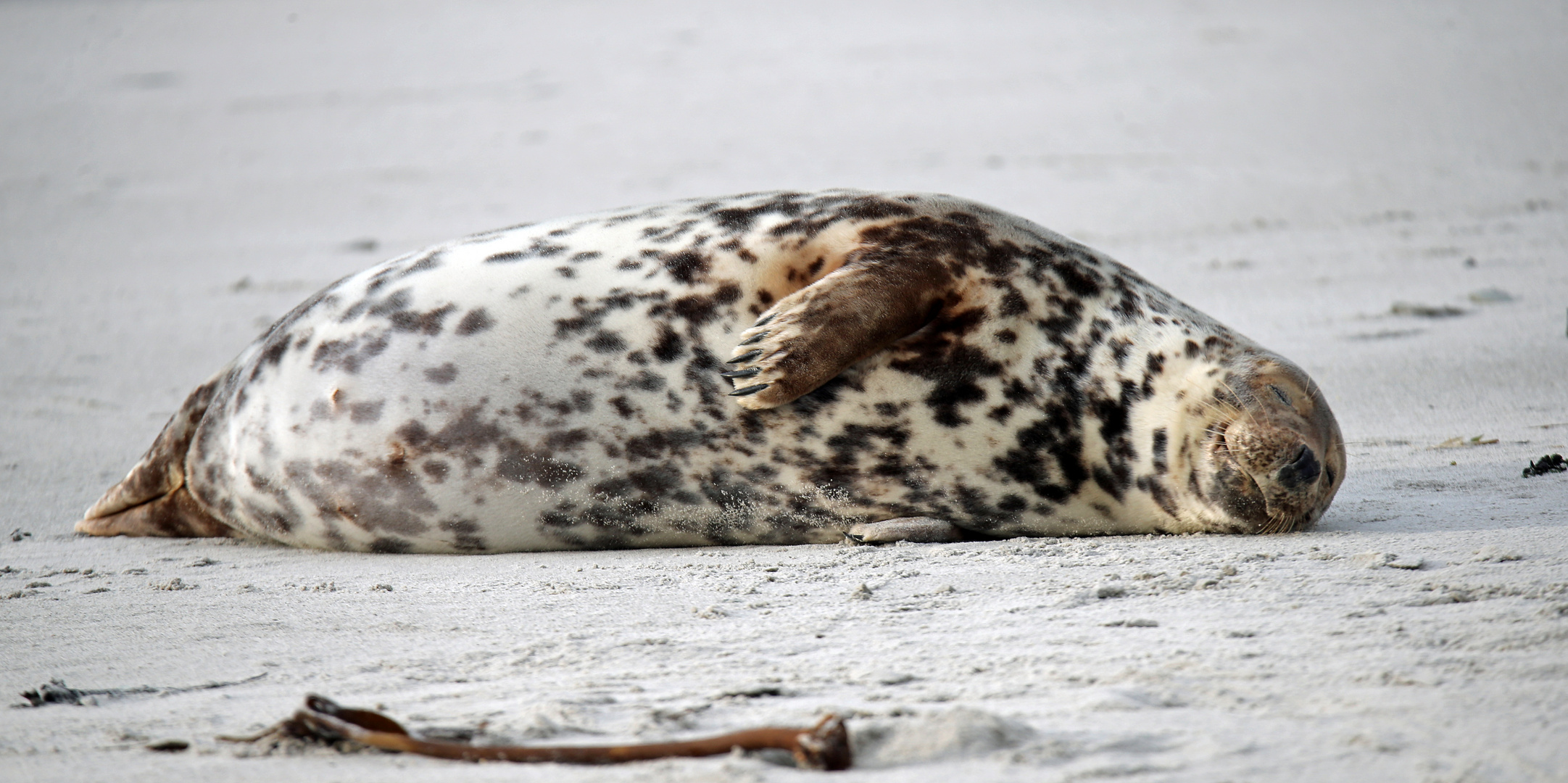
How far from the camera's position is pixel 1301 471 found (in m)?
2.76

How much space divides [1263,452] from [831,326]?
87 centimetres

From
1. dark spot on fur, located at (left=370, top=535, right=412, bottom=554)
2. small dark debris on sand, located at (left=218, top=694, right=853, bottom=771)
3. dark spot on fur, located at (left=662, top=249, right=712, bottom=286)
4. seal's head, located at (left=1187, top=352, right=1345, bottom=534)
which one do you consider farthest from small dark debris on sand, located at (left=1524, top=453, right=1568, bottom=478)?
dark spot on fur, located at (left=370, top=535, right=412, bottom=554)

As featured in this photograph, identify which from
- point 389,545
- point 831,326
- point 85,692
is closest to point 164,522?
point 389,545

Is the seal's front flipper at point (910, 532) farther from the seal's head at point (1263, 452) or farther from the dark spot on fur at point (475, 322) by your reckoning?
the dark spot on fur at point (475, 322)

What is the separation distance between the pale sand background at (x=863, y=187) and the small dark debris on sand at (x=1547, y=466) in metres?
0.05

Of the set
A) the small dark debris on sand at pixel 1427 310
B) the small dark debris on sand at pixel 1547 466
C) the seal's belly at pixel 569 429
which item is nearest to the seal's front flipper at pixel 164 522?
the seal's belly at pixel 569 429

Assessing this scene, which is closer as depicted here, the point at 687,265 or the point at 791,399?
the point at 791,399

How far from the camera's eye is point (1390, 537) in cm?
267

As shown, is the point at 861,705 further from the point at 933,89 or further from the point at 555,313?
the point at 933,89

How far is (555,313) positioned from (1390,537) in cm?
179

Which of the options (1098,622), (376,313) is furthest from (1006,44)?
(1098,622)

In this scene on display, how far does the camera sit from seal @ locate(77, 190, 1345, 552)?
2975mm

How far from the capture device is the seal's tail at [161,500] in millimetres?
3680

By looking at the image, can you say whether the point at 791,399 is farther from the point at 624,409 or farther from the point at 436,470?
the point at 436,470
